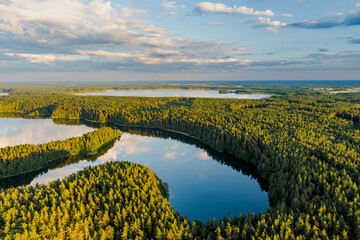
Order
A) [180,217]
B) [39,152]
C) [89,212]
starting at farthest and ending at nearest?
[39,152], [180,217], [89,212]

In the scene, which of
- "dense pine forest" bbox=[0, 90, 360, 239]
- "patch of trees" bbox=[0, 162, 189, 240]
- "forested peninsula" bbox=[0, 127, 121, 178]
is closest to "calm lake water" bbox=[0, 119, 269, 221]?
"forested peninsula" bbox=[0, 127, 121, 178]

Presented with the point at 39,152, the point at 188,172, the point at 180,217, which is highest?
the point at 39,152

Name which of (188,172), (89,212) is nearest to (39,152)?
(89,212)

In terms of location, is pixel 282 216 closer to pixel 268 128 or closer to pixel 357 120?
pixel 268 128

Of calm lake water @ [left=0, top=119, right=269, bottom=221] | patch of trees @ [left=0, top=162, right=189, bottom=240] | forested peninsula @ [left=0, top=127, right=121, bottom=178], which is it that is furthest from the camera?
forested peninsula @ [left=0, top=127, right=121, bottom=178]

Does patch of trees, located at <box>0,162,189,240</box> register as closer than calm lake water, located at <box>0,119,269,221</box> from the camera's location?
Yes

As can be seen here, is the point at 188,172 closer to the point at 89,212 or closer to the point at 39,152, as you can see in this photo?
the point at 89,212

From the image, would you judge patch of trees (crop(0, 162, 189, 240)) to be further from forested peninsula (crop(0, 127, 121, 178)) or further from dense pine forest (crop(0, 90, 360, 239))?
forested peninsula (crop(0, 127, 121, 178))
